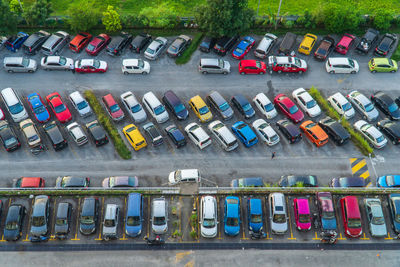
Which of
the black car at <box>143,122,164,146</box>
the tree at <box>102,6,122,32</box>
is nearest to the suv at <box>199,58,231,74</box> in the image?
the black car at <box>143,122,164,146</box>

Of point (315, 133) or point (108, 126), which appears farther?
point (108, 126)

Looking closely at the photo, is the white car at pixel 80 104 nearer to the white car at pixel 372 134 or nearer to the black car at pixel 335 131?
the black car at pixel 335 131

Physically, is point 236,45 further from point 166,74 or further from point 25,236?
point 25,236

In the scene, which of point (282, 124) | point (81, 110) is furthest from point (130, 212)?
point (282, 124)

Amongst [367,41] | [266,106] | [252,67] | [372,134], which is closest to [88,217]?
[266,106]

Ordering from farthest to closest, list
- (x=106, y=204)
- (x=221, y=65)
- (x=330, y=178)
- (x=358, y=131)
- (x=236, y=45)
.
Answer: (x=236, y=45) < (x=221, y=65) < (x=358, y=131) < (x=330, y=178) < (x=106, y=204)

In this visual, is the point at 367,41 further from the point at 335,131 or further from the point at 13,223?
the point at 13,223
